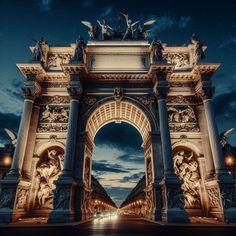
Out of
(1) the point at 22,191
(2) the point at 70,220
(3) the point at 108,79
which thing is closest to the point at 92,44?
(3) the point at 108,79

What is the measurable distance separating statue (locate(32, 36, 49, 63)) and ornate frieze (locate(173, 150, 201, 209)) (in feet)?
45.7

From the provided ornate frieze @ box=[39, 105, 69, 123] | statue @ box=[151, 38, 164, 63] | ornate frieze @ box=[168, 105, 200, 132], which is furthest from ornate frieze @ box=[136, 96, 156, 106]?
ornate frieze @ box=[39, 105, 69, 123]

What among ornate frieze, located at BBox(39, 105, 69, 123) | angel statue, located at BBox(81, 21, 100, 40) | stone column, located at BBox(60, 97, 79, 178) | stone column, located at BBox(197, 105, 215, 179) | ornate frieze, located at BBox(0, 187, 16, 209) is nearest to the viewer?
ornate frieze, located at BBox(0, 187, 16, 209)

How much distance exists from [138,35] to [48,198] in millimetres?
17343

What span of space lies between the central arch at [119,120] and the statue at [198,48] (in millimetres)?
6602

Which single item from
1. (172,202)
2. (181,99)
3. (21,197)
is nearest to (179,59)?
(181,99)

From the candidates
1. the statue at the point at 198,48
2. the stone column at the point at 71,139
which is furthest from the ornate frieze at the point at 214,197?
the statue at the point at 198,48

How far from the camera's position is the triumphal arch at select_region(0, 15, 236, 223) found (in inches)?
492

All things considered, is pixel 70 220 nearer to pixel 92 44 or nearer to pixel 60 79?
pixel 60 79

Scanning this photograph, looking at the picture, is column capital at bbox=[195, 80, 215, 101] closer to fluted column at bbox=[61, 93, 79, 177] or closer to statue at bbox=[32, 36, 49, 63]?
fluted column at bbox=[61, 93, 79, 177]

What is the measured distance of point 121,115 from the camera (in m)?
19.4

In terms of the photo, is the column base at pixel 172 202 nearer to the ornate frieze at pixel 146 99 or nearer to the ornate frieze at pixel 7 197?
the ornate frieze at pixel 146 99

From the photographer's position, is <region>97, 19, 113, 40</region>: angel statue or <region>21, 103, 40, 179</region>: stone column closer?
<region>21, 103, 40, 179</region>: stone column

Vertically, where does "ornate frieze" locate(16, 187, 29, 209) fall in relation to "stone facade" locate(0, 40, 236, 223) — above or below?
below
